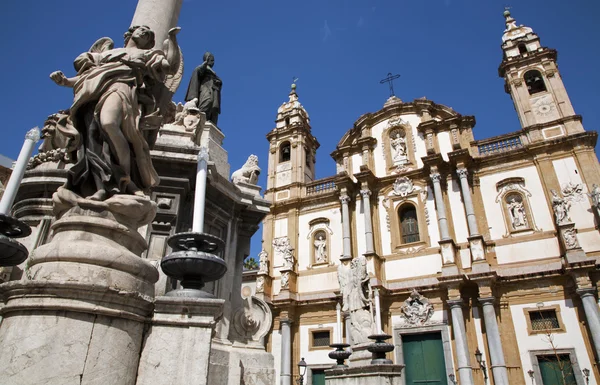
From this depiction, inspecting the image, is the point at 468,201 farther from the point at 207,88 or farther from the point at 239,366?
the point at 239,366

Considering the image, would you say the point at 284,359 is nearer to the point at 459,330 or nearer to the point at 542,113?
the point at 459,330

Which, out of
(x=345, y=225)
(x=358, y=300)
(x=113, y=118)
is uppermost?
(x=345, y=225)

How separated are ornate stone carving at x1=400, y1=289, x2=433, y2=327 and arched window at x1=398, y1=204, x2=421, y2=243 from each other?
286 cm

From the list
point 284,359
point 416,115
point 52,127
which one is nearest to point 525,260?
point 416,115

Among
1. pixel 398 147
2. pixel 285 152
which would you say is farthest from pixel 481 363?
pixel 285 152

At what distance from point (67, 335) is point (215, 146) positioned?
11.5 ft

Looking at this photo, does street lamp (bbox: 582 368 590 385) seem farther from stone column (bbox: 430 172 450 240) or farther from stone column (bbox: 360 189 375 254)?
stone column (bbox: 360 189 375 254)

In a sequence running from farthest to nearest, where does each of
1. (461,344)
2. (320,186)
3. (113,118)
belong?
1. (320,186)
2. (461,344)
3. (113,118)

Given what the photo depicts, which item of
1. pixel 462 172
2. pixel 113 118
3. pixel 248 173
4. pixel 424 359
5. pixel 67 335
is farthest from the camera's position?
pixel 462 172

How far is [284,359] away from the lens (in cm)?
1803

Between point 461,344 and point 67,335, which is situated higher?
point 461,344

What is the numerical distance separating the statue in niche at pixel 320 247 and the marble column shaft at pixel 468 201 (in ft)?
22.9

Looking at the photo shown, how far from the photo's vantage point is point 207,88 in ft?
19.7

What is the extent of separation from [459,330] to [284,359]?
25.2 feet
